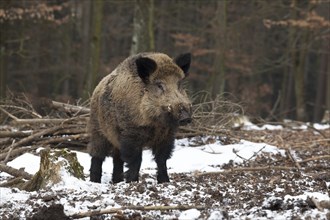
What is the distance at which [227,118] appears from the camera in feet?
39.5

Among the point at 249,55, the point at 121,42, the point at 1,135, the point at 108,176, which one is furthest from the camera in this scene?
the point at 121,42

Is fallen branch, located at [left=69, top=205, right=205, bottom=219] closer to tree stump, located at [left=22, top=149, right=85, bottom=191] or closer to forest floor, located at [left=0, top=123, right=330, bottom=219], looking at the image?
forest floor, located at [left=0, top=123, right=330, bottom=219]

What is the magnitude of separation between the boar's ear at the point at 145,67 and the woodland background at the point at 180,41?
9.27 meters

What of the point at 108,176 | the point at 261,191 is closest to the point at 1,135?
the point at 108,176

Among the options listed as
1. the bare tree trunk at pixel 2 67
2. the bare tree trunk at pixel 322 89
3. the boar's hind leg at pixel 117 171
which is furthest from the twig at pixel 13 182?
the bare tree trunk at pixel 322 89

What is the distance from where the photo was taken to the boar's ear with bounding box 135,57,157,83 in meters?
7.20

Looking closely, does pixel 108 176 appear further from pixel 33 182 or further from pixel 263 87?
pixel 263 87

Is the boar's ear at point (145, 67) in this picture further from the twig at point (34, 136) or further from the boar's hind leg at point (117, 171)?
the twig at point (34, 136)

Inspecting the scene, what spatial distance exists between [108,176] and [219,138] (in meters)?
3.40

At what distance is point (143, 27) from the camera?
16.6m

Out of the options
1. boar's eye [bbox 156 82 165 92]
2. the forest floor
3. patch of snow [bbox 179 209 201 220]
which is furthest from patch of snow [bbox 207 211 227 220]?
boar's eye [bbox 156 82 165 92]

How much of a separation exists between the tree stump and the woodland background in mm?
9429

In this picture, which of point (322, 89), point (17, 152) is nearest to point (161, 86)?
point (17, 152)

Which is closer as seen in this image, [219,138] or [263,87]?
[219,138]
